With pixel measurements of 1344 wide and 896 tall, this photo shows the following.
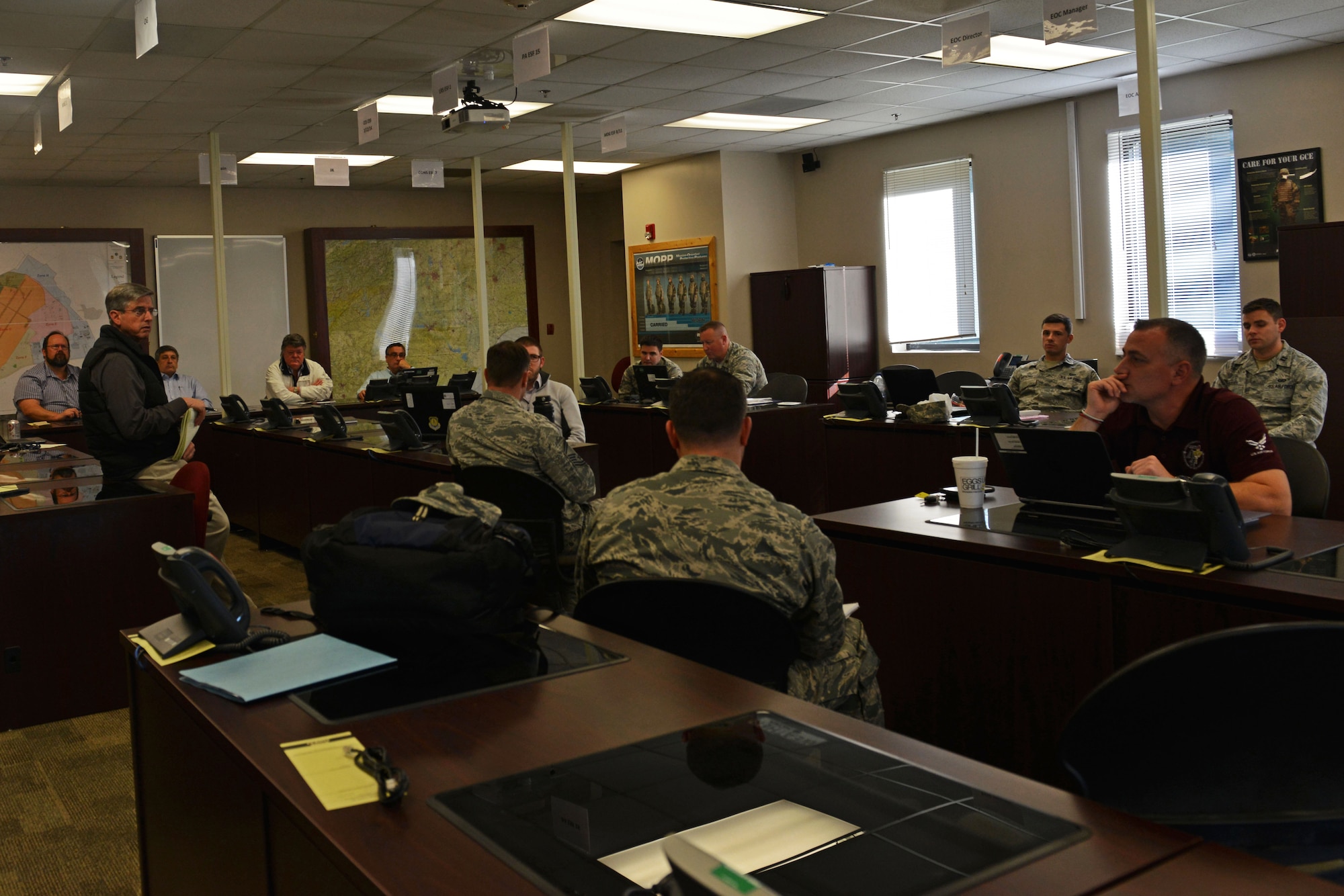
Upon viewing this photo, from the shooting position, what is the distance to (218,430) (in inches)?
325

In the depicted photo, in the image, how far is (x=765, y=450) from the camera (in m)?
7.63

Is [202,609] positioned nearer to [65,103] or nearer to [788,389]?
[65,103]

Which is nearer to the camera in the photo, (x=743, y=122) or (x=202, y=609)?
(x=202, y=609)

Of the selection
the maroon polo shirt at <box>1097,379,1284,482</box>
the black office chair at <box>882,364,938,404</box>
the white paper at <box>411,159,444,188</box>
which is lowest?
the maroon polo shirt at <box>1097,379,1284,482</box>

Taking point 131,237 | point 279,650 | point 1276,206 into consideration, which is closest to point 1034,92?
point 1276,206

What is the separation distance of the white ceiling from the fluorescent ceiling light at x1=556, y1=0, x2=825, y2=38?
4.7 inches

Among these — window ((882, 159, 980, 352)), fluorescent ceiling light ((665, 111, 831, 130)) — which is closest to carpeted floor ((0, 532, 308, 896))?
fluorescent ceiling light ((665, 111, 831, 130))

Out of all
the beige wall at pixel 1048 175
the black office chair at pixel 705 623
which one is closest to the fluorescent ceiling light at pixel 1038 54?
the beige wall at pixel 1048 175

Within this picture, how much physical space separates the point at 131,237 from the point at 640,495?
11.4 meters

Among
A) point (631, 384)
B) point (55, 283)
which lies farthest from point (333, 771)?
point (55, 283)

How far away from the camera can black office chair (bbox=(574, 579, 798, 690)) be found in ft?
6.43

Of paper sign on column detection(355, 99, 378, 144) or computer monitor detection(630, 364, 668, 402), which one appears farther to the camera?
computer monitor detection(630, 364, 668, 402)

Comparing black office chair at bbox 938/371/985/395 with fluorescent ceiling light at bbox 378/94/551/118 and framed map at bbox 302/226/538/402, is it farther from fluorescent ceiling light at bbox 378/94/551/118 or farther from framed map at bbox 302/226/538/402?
framed map at bbox 302/226/538/402

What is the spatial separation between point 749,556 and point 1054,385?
5344 millimetres
